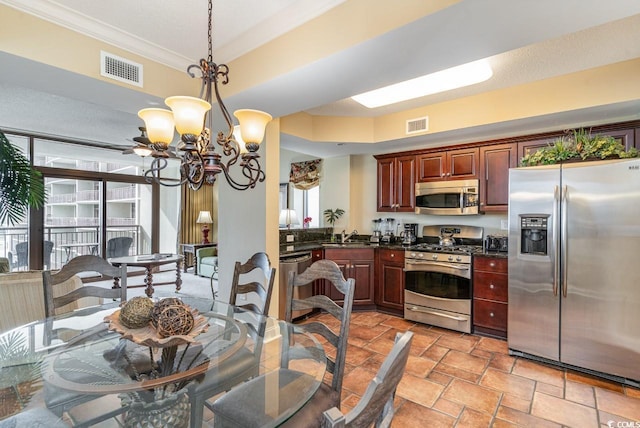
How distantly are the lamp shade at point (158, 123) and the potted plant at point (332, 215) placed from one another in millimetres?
3641

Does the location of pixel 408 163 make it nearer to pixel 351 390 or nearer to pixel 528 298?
pixel 528 298

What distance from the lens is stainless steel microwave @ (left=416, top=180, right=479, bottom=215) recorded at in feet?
12.5

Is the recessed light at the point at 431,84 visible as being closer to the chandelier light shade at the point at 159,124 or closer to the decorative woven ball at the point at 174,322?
the chandelier light shade at the point at 159,124

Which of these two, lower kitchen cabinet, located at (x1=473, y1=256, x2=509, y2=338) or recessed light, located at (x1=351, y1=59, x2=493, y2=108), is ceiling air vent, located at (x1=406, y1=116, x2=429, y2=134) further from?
lower kitchen cabinet, located at (x1=473, y1=256, x2=509, y2=338)

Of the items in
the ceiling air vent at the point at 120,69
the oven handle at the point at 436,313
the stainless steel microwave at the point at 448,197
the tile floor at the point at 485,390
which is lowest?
the tile floor at the point at 485,390

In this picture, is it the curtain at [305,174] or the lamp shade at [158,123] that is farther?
the curtain at [305,174]

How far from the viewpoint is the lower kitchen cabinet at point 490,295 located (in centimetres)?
328

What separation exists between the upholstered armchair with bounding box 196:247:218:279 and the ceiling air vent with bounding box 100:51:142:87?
4.43 metres

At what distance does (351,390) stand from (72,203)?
639 centimetres

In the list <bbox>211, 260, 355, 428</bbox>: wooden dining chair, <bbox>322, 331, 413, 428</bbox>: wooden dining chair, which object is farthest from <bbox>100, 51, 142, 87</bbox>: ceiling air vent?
<bbox>322, 331, 413, 428</bbox>: wooden dining chair

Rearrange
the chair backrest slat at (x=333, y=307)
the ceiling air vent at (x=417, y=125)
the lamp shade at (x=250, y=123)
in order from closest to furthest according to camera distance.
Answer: the chair backrest slat at (x=333, y=307)
the lamp shade at (x=250, y=123)
the ceiling air vent at (x=417, y=125)

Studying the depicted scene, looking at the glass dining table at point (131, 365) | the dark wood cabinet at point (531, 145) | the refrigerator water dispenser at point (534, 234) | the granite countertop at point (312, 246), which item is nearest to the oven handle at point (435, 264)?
the granite countertop at point (312, 246)

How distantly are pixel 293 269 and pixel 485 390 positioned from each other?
2.16 m

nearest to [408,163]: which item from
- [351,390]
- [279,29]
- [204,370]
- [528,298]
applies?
[528,298]
